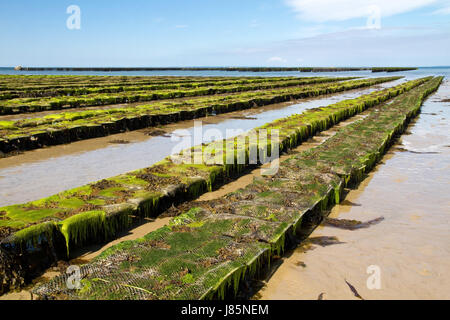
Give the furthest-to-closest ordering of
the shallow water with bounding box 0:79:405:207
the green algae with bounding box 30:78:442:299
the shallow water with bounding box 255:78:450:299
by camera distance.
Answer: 1. the shallow water with bounding box 0:79:405:207
2. the shallow water with bounding box 255:78:450:299
3. the green algae with bounding box 30:78:442:299

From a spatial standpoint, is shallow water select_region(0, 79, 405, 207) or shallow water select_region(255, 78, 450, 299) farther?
shallow water select_region(0, 79, 405, 207)

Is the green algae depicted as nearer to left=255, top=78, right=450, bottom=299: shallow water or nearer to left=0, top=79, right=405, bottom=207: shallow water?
left=255, top=78, right=450, bottom=299: shallow water

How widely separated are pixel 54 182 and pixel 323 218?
5.55 m

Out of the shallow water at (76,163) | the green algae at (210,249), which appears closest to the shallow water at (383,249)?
the green algae at (210,249)

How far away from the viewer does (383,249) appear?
482 centimetres

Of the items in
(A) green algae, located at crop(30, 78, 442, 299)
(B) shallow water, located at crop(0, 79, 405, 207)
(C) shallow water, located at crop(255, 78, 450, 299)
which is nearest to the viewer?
(A) green algae, located at crop(30, 78, 442, 299)

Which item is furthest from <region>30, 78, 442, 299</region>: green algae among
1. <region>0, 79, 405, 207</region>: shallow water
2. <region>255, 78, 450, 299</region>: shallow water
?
<region>0, 79, 405, 207</region>: shallow water

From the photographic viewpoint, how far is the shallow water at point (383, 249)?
3932mm

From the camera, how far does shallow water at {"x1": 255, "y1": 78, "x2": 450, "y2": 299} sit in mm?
3932

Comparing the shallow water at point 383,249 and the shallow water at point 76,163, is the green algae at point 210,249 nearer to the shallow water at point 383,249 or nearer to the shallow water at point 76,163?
the shallow water at point 383,249

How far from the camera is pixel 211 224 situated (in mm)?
4609

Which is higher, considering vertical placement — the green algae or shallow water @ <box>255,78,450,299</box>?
the green algae
